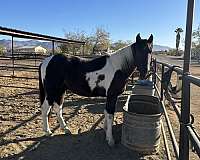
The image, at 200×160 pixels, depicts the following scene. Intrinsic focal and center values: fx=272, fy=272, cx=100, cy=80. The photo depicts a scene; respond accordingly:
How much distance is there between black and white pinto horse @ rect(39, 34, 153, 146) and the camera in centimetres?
419

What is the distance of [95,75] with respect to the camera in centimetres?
434

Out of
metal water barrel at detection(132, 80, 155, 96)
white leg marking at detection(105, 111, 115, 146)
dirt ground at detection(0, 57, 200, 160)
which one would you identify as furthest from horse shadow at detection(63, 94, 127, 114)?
white leg marking at detection(105, 111, 115, 146)

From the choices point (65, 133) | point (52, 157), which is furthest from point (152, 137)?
point (65, 133)

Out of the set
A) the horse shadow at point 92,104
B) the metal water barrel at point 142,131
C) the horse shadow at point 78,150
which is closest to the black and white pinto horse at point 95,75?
the horse shadow at point 78,150

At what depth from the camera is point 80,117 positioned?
5.89 metres

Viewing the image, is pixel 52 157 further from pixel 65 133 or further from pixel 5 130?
pixel 5 130

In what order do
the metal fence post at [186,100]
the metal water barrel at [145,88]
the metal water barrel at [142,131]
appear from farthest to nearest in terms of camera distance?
the metal water barrel at [145,88]
the metal water barrel at [142,131]
the metal fence post at [186,100]

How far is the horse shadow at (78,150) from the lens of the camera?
3.76m

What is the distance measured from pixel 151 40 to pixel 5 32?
3.51 meters

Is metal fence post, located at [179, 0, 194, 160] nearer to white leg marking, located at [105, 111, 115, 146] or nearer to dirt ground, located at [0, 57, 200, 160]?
dirt ground, located at [0, 57, 200, 160]

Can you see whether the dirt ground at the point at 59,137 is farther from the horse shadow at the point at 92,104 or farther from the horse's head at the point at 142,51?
the horse's head at the point at 142,51

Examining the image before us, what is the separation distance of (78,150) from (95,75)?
1.19m

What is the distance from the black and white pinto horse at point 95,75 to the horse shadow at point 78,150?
0.18 metres

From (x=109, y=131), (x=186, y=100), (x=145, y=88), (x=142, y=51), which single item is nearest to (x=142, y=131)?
(x=109, y=131)
